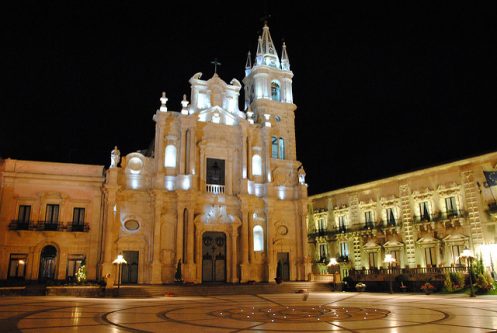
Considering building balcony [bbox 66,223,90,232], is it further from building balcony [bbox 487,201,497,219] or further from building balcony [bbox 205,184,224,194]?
building balcony [bbox 487,201,497,219]

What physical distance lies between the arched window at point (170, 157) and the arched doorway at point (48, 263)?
1086 centimetres

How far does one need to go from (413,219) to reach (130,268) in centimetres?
2302

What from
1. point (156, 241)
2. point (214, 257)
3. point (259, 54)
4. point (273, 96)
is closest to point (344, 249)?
point (214, 257)

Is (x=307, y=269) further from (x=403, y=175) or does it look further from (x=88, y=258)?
(x=88, y=258)

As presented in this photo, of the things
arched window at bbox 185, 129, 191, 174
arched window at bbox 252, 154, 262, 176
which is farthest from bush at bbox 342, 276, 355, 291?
arched window at bbox 185, 129, 191, 174

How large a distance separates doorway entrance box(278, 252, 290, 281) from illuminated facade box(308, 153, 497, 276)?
20.0ft

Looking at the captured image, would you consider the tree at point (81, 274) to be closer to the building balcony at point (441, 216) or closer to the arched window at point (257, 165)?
the arched window at point (257, 165)

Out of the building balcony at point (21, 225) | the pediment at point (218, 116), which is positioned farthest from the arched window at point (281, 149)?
the building balcony at point (21, 225)

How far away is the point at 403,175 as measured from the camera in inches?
1459

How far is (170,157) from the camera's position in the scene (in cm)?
3734

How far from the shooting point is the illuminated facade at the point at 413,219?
31.5m

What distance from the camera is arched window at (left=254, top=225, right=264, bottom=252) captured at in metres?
38.4

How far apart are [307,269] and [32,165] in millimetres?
24213

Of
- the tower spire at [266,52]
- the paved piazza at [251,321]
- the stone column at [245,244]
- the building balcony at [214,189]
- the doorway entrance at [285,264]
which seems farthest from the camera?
the tower spire at [266,52]
